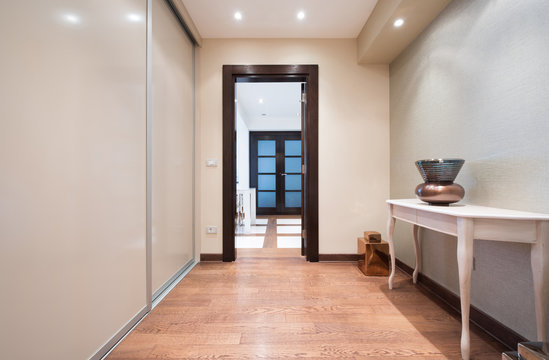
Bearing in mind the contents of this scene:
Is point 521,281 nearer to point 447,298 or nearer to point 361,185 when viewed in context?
point 447,298

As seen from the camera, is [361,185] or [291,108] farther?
[291,108]

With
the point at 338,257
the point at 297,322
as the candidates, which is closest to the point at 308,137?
the point at 338,257

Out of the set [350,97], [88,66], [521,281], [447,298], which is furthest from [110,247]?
[350,97]

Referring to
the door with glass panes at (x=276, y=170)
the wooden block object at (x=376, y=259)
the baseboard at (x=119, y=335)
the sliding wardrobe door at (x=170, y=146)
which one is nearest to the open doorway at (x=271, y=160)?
the door with glass panes at (x=276, y=170)

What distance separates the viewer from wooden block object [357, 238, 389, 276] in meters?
2.29

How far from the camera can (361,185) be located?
2.71 m

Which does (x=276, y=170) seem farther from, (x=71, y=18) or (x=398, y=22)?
(x=71, y=18)

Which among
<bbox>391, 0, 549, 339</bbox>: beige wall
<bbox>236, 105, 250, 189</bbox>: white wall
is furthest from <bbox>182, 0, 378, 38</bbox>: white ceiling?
<bbox>236, 105, 250, 189</bbox>: white wall

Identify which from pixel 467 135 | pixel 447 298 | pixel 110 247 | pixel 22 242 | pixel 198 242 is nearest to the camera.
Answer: pixel 22 242

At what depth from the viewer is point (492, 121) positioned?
1.39m

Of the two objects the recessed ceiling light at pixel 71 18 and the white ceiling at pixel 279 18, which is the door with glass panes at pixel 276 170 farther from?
the recessed ceiling light at pixel 71 18

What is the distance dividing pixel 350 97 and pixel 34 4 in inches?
101

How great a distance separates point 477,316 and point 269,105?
486 centimetres

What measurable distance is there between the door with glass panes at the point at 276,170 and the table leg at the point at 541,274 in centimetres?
565
